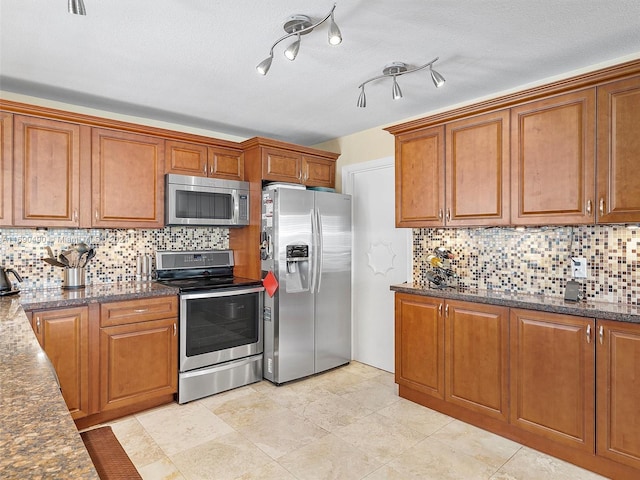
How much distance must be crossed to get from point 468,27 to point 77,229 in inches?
126

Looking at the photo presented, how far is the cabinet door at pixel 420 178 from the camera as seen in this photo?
3.00m

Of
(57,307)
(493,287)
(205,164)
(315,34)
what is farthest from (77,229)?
(493,287)

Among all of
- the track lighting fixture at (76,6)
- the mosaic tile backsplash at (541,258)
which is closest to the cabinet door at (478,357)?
the mosaic tile backsplash at (541,258)

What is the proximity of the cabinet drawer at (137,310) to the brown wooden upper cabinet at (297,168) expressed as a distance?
56.1 inches

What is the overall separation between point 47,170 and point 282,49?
76.4 inches

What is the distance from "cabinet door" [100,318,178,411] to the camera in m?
2.78

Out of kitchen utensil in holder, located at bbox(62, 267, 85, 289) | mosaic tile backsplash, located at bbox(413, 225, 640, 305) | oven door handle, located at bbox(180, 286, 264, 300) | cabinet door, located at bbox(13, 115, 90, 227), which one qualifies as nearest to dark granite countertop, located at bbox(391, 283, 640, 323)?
mosaic tile backsplash, located at bbox(413, 225, 640, 305)

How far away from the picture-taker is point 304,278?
11.8ft

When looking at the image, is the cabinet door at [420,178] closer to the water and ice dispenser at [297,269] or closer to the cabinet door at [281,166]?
the water and ice dispenser at [297,269]

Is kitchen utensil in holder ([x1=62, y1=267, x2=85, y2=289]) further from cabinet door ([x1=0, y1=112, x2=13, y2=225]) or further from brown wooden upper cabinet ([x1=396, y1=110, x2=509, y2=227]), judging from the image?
brown wooden upper cabinet ([x1=396, y1=110, x2=509, y2=227])

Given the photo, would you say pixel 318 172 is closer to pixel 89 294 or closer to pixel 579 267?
pixel 89 294

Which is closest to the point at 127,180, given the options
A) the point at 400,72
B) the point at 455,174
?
the point at 400,72

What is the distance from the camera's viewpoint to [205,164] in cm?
361

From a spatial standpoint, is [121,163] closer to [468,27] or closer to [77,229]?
[77,229]
